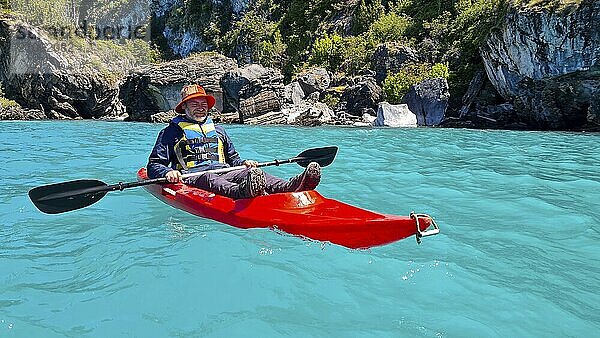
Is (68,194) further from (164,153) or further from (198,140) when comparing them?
(198,140)

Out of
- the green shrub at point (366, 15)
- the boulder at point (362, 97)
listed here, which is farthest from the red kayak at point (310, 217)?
the green shrub at point (366, 15)

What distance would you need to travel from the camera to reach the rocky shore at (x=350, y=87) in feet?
55.3

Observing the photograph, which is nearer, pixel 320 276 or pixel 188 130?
pixel 320 276

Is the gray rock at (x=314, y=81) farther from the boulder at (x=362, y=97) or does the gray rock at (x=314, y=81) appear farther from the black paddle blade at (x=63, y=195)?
the black paddle blade at (x=63, y=195)

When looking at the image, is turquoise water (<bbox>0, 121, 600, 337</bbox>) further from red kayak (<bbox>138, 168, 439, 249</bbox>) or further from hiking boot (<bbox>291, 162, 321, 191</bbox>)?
hiking boot (<bbox>291, 162, 321, 191</bbox>)

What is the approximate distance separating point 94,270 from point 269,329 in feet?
5.12

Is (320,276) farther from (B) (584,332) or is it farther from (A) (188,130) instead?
(A) (188,130)

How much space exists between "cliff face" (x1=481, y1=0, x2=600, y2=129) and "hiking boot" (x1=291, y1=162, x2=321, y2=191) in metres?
15.6

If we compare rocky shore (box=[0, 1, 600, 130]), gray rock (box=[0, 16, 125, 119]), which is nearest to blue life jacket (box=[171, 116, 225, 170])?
rocky shore (box=[0, 1, 600, 130])

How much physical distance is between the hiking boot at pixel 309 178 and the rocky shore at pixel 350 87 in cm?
1558

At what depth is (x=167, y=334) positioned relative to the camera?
97.2 inches

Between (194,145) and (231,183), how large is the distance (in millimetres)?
871

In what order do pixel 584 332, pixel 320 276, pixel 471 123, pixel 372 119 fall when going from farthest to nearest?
pixel 372 119 → pixel 471 123 → pixel 320 276 → pixel 584 332

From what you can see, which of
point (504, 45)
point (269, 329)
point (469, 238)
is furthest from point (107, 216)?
point (504, 45)
